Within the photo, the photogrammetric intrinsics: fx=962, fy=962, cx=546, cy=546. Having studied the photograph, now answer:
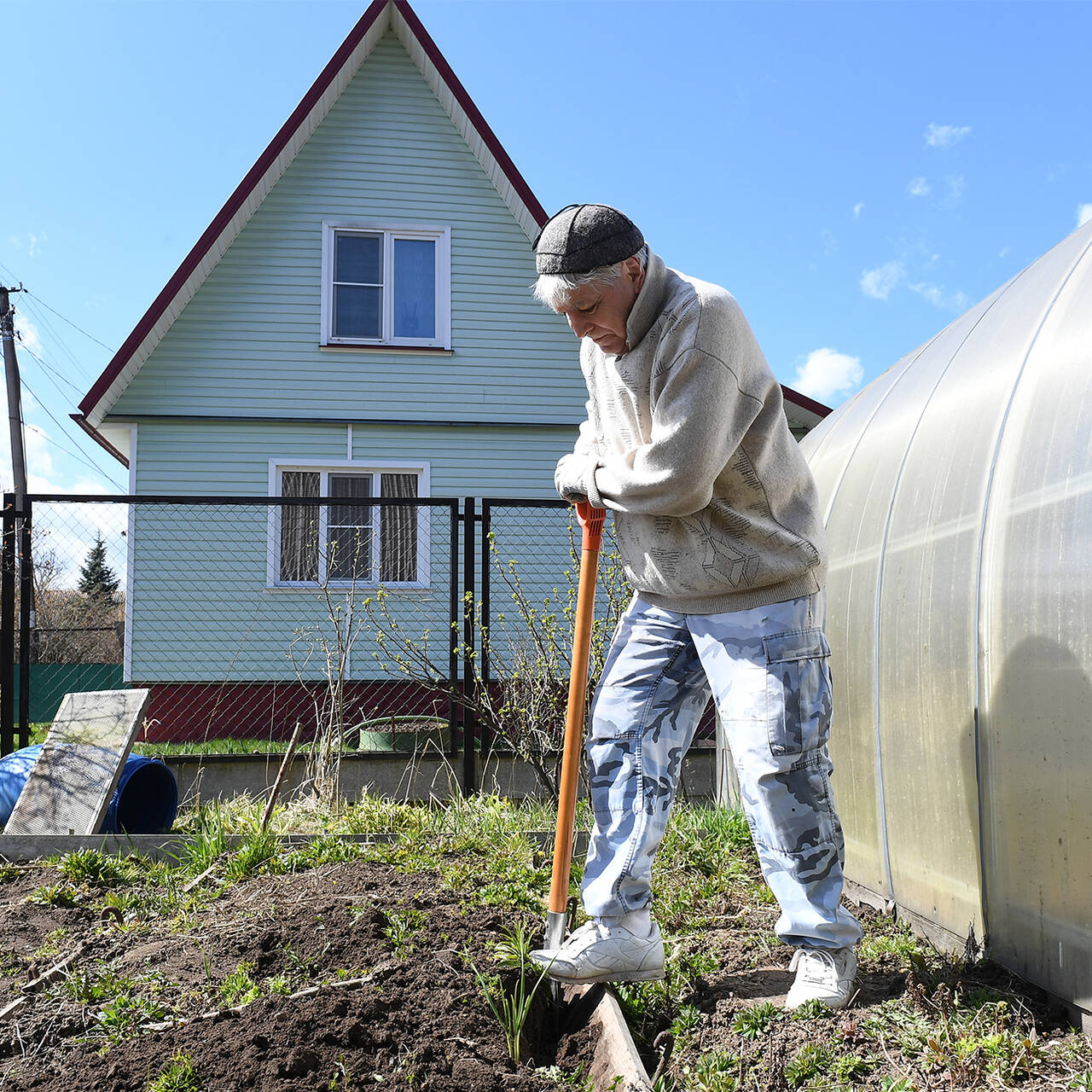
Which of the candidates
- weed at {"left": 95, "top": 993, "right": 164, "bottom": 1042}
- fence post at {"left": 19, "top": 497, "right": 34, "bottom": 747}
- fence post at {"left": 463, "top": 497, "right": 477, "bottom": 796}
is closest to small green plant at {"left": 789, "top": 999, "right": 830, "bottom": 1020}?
weed at {"left": 95, "top": 993, "right": 164, "bottom": 1042}

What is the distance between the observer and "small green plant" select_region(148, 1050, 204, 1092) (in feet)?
6.99

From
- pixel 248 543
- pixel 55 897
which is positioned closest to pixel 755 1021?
pixel 55 897

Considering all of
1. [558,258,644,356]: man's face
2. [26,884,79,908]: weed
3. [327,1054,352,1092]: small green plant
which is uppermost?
[558,258,644,356]: man's face

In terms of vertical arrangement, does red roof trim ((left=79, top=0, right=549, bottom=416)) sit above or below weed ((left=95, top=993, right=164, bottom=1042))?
above

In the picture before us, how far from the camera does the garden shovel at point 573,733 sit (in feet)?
8.60

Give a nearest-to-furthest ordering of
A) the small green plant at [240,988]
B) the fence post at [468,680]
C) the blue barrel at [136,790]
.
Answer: the small green plant at [240,988]
the blue barrel at [136,790]
the fence post at [468,680]

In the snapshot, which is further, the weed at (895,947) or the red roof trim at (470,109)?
the red roof trim at (470,109)

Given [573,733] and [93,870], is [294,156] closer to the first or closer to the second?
[93,870]

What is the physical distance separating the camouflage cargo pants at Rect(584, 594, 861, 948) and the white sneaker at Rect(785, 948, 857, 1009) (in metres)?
0.03

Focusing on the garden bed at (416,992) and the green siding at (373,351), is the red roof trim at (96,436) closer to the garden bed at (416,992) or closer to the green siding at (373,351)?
the green siding at (373,351)

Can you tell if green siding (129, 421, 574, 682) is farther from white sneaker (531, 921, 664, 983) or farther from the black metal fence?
white sneaker (531, 921, 664, 983)

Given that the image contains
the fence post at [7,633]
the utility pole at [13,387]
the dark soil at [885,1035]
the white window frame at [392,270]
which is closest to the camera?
the dark soil at [885,1035]

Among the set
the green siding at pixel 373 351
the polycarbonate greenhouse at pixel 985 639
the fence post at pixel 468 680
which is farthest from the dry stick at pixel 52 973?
the green siding at pixel 373 351

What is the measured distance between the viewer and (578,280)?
2.33 metres
